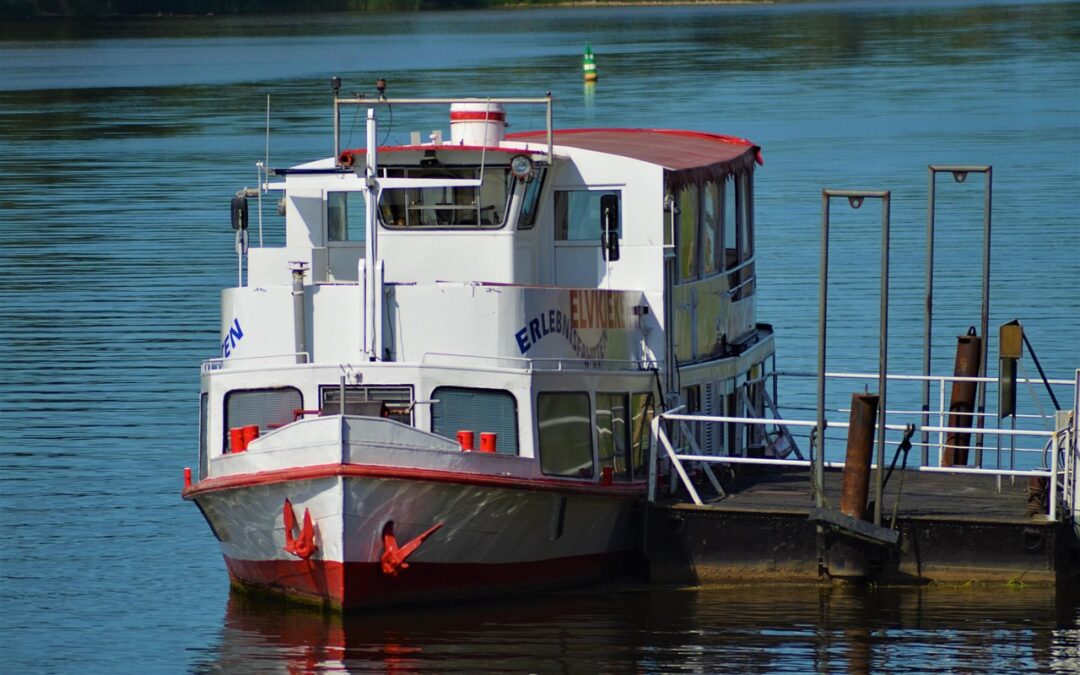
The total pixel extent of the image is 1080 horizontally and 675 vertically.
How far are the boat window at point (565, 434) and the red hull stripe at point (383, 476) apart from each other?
231mm

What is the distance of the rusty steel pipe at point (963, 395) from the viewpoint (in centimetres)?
2356

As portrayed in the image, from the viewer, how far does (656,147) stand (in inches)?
910

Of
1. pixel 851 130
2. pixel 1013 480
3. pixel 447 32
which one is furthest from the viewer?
pixel 447 32

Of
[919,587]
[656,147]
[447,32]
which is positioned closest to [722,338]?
[656,147]

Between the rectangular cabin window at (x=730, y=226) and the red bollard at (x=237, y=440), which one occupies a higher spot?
the rectangular cabin window at (x=730, y=226)

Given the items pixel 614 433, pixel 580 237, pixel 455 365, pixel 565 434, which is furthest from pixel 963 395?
pixel 455 365

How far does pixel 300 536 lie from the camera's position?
733 inches

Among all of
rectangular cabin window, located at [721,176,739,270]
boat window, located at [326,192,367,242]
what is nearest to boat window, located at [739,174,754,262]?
rectangular cabin window, located at [721,176,739,270]

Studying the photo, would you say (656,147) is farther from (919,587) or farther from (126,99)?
(126,99)

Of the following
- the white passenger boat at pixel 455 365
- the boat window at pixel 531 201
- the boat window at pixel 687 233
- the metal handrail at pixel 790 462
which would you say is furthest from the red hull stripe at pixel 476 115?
the metal handrail at pixel 790 462

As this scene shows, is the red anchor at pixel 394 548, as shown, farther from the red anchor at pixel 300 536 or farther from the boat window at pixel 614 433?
the boat window at pixel 614 433

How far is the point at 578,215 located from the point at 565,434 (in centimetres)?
255

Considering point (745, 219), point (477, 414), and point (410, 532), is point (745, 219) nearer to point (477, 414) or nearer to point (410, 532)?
point (477, 414)

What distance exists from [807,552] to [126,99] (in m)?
81.9
